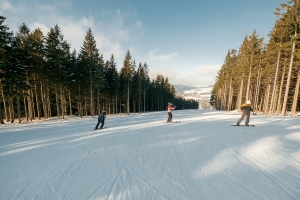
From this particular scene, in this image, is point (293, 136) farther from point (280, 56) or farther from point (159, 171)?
point (280, 56)

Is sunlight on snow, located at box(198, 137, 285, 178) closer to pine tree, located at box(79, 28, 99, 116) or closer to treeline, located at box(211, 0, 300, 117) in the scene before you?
treeline, located at box(211, 0, 300, 117)

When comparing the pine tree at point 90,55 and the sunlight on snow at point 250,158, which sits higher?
the pine tree at point 90,55

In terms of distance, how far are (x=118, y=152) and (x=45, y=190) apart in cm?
273

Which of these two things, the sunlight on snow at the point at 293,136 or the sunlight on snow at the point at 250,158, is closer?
the sunlight on snow at the point at 250,158

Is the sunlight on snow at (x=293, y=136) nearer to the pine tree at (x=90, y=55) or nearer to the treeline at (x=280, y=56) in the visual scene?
the treeline at (x=280, y=56)

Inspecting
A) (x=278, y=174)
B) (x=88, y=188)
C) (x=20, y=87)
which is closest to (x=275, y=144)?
(x=278, y=174)

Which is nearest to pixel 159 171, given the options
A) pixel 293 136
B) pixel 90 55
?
pixel 293 136

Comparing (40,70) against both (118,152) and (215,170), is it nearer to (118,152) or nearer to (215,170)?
(118,152)

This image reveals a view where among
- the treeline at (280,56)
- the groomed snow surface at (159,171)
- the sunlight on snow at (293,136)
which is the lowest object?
the groomed snow surface at (159,171)

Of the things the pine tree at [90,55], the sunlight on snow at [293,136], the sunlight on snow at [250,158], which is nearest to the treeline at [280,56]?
the sunlight on snow at [293,136]

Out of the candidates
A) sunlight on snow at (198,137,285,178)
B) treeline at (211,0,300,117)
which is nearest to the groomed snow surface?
sunlight on snow at (198,137,285,178)

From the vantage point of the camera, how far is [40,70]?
21531 mm

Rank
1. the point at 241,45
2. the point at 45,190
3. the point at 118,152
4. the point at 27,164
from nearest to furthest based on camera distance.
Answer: the point at 45,190 < the point at 27,164 < the point at 118,152 < the point at 241,45

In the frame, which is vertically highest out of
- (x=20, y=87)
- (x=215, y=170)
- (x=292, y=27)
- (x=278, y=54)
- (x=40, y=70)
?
(x=292, y=27)
